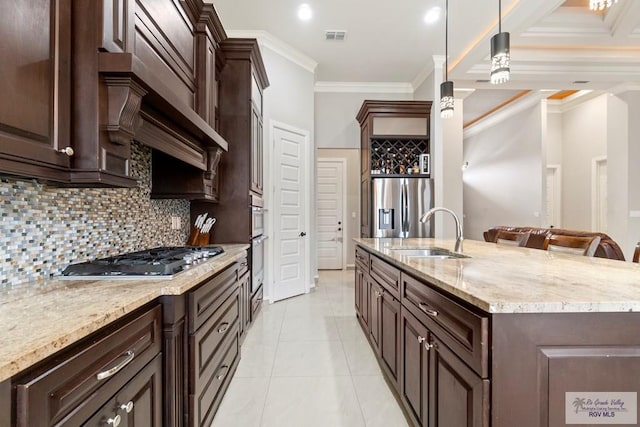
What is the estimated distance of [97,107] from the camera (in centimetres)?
118

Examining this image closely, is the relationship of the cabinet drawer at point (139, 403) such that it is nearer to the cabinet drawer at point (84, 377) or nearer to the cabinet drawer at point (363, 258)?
the cabinet drawer at point (84, 377)

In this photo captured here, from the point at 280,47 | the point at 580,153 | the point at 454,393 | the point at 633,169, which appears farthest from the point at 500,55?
the point at 580,153

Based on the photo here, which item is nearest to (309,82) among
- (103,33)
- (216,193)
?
(216,193)

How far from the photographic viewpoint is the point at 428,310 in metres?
1.37

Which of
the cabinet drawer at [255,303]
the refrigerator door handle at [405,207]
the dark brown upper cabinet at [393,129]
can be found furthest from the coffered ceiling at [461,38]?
the cabinet drawer at [255,303]

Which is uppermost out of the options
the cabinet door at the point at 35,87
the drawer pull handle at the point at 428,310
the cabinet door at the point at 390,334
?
the cabinet door at the point at 35,87

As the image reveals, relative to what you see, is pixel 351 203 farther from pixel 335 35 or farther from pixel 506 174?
pixel 506 174

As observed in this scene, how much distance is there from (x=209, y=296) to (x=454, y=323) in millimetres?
1163

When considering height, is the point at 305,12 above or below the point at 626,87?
above

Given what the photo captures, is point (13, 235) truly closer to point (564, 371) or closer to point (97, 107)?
point (97, 107)

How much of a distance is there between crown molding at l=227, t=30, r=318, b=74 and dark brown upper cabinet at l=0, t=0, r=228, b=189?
271 cm

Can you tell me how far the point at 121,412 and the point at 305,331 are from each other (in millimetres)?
2368

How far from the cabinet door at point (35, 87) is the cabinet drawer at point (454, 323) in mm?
1468

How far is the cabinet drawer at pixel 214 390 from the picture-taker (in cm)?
141
